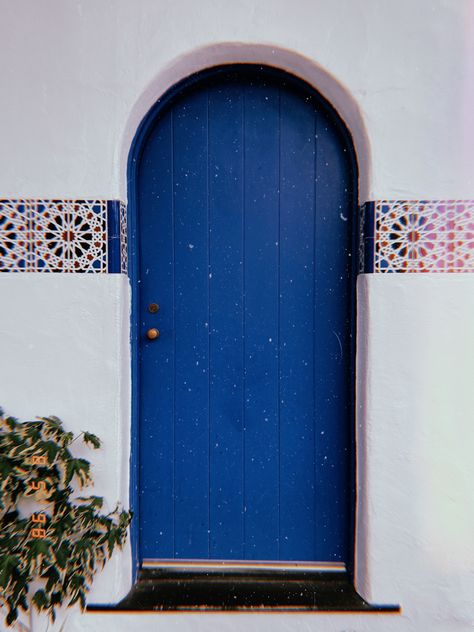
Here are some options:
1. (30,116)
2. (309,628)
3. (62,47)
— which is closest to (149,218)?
(30,116)

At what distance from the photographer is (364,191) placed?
1.67 m

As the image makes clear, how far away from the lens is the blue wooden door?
1792 mm

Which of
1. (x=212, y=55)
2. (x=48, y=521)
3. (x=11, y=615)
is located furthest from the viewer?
(x=212, y=55)

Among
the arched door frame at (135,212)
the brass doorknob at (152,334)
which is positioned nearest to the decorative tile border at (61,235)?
the arched door frame at (135,212)

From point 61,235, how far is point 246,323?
2.60 ft

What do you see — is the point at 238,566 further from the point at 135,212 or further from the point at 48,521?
the point at 135,212

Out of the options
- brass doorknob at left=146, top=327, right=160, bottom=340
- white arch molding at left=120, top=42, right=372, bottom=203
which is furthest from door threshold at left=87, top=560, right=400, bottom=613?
white arch molding at left=120, top=42, right=372, bottom=203

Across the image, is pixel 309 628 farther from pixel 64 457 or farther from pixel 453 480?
pixel 64 457

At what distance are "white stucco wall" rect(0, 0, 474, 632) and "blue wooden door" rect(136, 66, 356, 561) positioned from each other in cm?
17

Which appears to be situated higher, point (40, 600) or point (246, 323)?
point (246, 323)

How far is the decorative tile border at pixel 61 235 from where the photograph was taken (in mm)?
1627

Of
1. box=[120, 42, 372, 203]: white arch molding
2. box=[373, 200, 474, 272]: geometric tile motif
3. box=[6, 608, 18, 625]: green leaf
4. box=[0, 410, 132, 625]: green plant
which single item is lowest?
box=[6, 608, 18, 625]: green leaf

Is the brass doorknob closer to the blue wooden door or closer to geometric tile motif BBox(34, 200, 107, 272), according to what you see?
the blue wooden door

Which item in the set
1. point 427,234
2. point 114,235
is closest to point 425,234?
point 427,234
